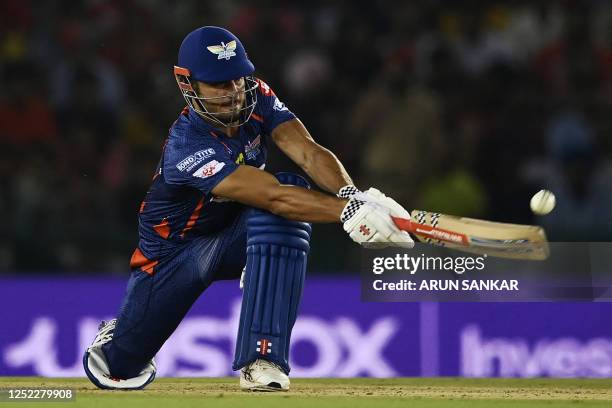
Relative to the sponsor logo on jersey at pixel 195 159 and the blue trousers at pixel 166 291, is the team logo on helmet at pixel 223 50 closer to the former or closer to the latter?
the sponsor logo on jersey at pixel 195 159

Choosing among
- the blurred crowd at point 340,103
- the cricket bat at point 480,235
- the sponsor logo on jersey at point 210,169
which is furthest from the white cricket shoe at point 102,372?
the blurred crowd at point 340,103

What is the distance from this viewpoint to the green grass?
5.65 metres

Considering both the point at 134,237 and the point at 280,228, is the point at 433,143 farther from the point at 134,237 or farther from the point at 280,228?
the point at 280,228

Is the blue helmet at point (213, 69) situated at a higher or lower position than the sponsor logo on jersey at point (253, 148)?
higher

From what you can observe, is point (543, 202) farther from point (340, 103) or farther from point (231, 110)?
point (340, 103)

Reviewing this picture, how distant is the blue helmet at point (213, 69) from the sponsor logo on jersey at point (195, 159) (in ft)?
0.82

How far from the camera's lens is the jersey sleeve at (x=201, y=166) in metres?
6.11

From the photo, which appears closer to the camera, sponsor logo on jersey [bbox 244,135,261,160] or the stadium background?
sponsor logo on jersey [bbox 244,135,261,160]

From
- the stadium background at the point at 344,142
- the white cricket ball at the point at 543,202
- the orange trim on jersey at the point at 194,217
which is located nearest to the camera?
the white cricket ball at the point at 543,202

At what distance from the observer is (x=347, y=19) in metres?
11.9

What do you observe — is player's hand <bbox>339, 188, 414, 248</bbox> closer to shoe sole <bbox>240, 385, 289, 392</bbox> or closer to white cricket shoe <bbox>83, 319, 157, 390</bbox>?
shoe sole <bbox>240, 385, 289, 392</bbox>

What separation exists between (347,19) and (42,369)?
457 cm

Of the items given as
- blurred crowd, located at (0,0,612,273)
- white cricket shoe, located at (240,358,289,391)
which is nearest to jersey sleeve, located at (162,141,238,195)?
white cricket shoe, located at (240,358,289,391)

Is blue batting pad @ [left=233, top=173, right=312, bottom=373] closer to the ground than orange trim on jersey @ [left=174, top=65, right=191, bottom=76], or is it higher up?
→ closer to the ground
